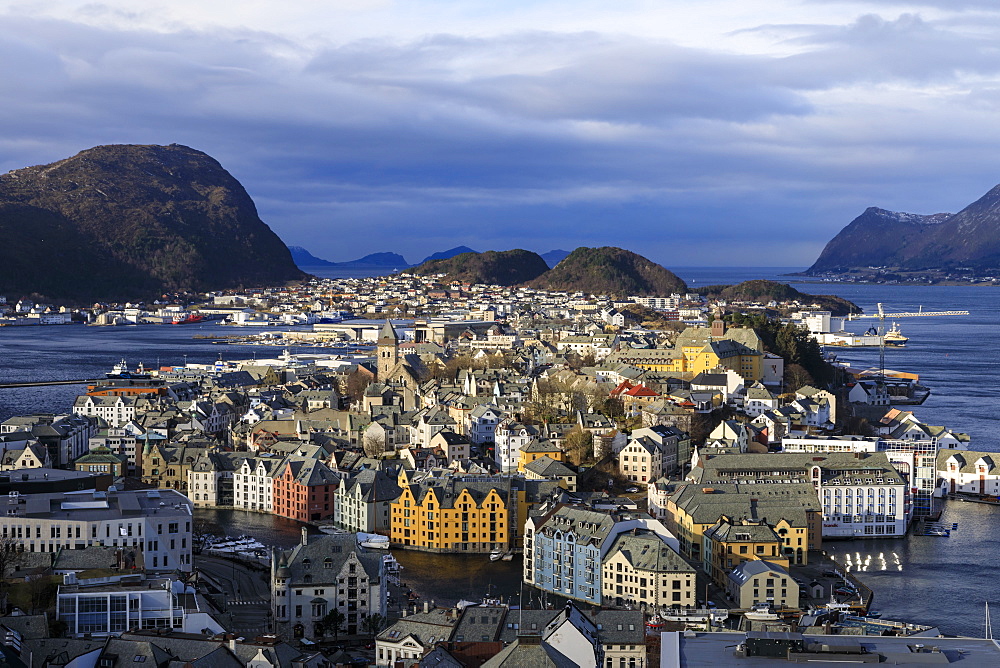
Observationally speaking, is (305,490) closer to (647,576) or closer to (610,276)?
(647,576)

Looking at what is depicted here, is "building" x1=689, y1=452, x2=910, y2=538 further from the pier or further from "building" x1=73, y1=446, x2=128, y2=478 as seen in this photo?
the pier

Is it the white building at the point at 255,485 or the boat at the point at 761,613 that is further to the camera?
the white building at the point at 255,485

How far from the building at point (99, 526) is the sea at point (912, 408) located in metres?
3.25

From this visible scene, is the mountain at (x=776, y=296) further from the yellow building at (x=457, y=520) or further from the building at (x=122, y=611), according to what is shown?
the building at (x=122, y=611)

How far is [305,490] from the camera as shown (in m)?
24.1

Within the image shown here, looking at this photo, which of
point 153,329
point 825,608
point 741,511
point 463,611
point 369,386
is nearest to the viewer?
point 463,611

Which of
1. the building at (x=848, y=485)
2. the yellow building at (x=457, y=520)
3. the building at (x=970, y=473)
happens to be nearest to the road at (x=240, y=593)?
the yellow building at (x=457, y=520)

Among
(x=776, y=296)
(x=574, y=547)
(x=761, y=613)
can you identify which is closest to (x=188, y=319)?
(x=776, y=296)

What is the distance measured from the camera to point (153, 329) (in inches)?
3642

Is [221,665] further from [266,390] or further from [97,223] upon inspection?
[97,223]

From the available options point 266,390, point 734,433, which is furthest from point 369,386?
point 734,433

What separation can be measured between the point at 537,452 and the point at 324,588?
10.9 meters

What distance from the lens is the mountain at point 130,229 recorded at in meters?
124

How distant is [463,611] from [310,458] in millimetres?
11016
